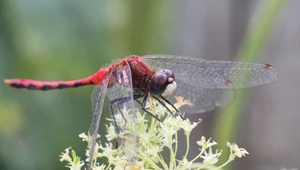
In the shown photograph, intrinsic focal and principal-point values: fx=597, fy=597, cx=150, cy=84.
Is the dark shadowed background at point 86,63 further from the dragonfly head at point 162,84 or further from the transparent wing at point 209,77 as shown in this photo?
the dragonfly head at point 162,84

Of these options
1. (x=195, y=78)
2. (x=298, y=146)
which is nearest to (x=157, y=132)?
(x=195, y=78)

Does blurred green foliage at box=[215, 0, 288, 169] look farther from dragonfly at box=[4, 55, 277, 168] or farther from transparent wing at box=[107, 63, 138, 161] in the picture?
transparent wing at box=[107, 63, 138, 161]

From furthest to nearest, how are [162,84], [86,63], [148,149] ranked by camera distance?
[86,63] < [162,84] < [148,149]

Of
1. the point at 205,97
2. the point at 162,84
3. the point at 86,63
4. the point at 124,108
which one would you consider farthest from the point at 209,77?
the point at 86,63

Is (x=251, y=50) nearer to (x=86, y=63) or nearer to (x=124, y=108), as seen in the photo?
(x=124, y=108)

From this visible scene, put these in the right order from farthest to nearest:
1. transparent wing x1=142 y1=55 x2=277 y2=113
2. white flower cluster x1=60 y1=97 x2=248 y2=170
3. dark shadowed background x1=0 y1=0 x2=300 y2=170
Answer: dark shadowed background x1=0 y1=0 x2=300 y2=170, transparent wing x1=142 y1=55 x2=277 y2=113, white flower cluster x1=60 y1=97 x2=248 y2=170

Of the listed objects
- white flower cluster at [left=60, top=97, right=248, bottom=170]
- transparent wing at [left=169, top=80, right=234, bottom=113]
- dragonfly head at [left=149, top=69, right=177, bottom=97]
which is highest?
dragonfly head at [left=149, top=69, right=177, bottom=97]

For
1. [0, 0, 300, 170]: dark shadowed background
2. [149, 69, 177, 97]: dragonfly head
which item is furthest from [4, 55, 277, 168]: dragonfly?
[0, 0, 300, 170]: dark shadowed background
